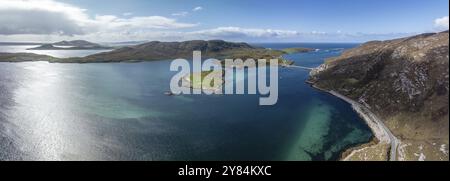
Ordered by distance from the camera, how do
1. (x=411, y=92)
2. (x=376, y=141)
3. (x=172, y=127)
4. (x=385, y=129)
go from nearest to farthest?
(x=376, y=141) < (x=172, y=127) < (x=385, y=129) < (x=411, y=92)

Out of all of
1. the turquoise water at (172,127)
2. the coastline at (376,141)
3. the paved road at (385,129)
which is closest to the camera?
the turquoise water at (172,127)

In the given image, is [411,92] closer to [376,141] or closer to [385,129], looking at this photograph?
[385,129]

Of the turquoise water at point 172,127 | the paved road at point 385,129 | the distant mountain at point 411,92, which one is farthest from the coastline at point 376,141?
the turquoise water at point 172,127

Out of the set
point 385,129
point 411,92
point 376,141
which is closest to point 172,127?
point 376,141

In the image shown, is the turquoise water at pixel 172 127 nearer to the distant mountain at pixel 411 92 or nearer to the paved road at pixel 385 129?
the paved road at pixel 385 129

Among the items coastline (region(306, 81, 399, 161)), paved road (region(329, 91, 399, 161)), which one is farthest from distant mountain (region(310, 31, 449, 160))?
coastline (region(306, 81, 399, 161))

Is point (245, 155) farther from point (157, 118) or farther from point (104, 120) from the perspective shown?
point (104, 120)
